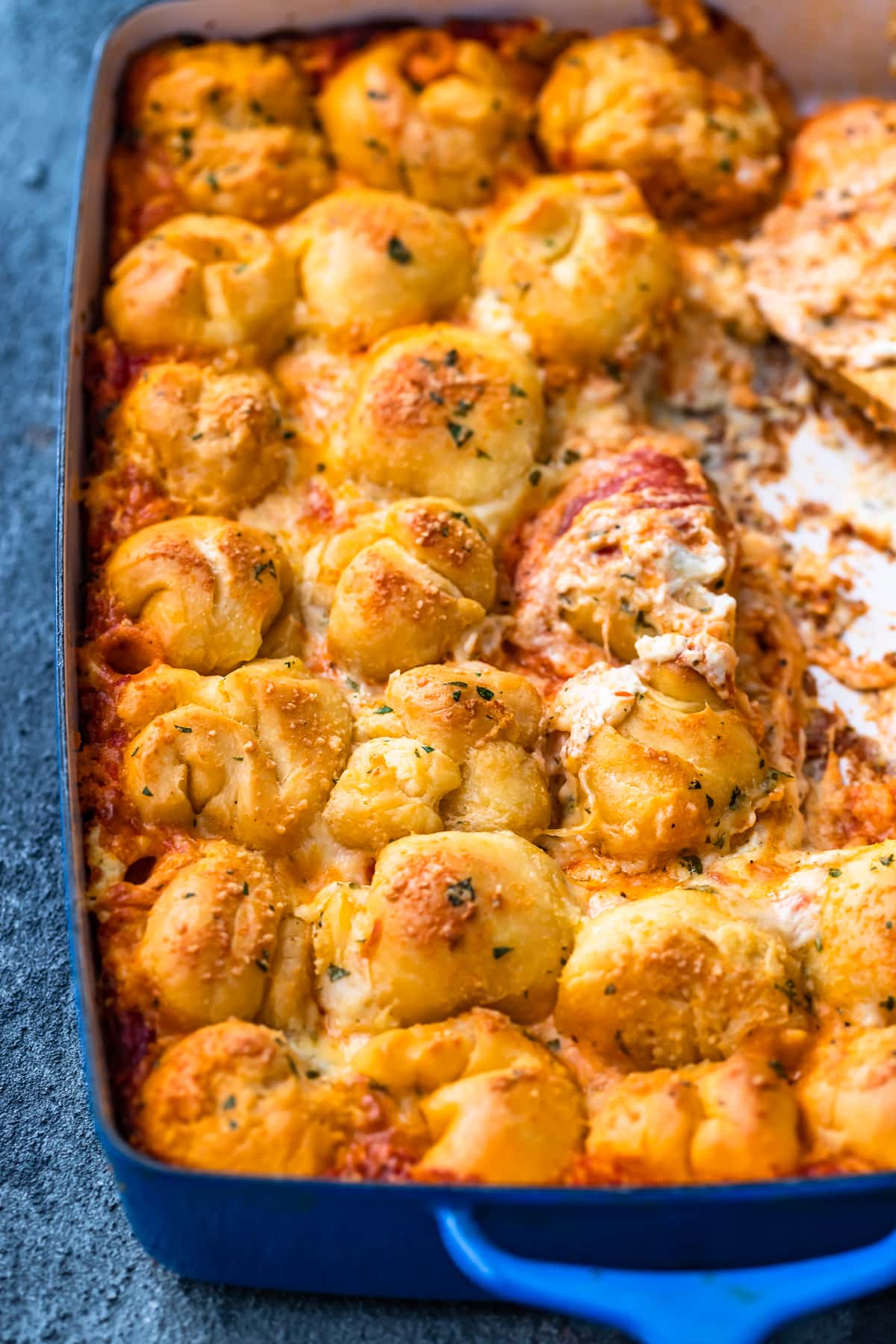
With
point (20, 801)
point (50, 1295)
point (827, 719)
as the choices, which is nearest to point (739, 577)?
point (827, 719)

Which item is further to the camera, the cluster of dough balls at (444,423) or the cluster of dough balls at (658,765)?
the cluster of dough balls at (444,423)

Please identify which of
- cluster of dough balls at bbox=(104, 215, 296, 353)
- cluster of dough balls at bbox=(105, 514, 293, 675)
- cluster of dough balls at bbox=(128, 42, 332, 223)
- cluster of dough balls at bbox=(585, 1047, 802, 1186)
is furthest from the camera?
cluster of dough balls at bbox=(128, 42, 332, 223)

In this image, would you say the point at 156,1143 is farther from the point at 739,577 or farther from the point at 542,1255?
the point at 739,577

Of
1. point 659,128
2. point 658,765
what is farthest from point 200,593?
point 659,128

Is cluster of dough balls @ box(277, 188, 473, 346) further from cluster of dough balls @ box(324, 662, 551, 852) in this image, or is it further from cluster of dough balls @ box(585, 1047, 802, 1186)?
cluster of dough balls @ box(585, 1047, 802, 1186)

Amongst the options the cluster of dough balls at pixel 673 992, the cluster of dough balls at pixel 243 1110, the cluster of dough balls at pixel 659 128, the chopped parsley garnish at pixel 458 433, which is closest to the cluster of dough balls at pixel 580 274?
the cluster of dough balls at pixel 659 128

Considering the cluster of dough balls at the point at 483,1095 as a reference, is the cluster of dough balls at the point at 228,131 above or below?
above

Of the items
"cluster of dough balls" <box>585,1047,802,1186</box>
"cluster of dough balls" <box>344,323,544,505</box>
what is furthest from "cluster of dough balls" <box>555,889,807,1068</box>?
"cluster of dough balls" <box>344,323,544,505</box>

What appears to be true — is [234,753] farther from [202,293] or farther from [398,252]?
[398,252]

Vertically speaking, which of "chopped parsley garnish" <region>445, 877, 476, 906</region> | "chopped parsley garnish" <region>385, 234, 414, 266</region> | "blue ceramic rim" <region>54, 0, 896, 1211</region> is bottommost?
"blue ceramic rim" <region>54, 0, 896, 1211</region>

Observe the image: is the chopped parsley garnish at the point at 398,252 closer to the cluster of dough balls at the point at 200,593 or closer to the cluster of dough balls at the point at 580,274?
the cluster of dough balls at the point at 580,274
